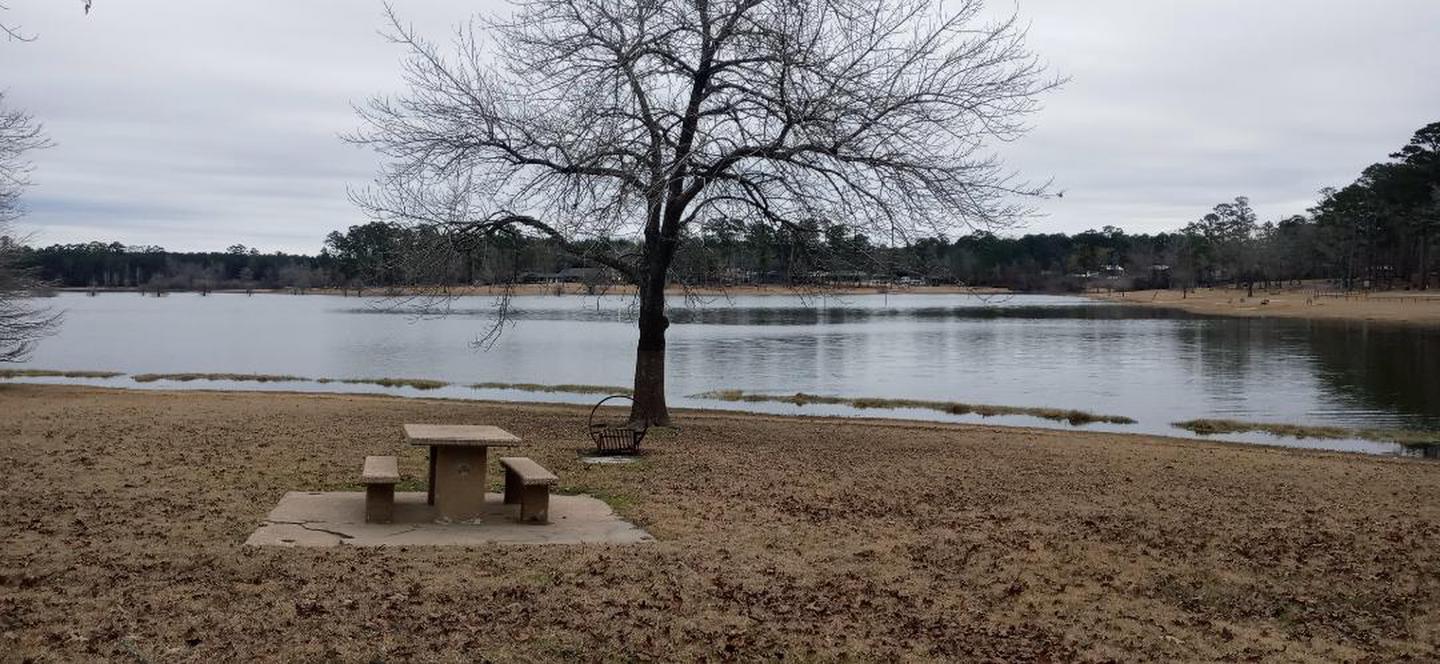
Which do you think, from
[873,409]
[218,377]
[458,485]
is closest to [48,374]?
[218,377]

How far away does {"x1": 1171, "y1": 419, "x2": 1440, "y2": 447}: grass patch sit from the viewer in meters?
21.5

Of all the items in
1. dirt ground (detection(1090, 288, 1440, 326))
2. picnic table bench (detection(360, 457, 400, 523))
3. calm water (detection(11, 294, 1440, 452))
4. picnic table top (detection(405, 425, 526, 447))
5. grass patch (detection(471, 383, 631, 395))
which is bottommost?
grass patch (detection(471, 383, 631, 395))

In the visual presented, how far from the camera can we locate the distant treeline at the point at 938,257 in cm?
1514

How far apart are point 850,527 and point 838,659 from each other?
10.7 ft

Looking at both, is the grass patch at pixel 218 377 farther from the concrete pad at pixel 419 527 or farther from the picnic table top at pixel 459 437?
the picnic table top at pixel 459 437

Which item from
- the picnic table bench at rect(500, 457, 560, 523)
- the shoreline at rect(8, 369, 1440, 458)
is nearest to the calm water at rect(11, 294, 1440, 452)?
the shoreline at rect(8, 369, 1440, 458)

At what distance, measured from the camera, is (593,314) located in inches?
3027

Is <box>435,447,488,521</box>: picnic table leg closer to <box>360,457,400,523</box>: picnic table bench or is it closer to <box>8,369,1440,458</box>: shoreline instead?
<box>360,457,400,523</box>: picnic table bench

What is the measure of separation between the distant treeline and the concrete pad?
20.0ft

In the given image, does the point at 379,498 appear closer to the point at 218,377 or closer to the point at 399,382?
the point at 399,382

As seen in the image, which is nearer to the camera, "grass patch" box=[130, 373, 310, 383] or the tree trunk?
the tree trunk

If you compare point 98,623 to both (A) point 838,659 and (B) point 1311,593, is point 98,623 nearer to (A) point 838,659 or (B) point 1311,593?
(A) point 838,659

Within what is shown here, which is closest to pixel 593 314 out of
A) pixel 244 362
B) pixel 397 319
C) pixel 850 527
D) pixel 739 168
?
pixel 397 319

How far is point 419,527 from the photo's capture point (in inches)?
319
